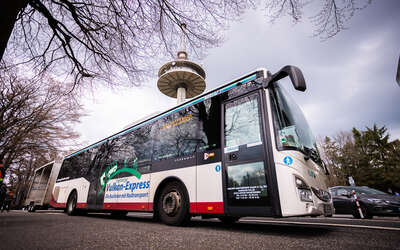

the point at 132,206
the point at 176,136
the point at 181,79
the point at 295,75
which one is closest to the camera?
the point at 295,75

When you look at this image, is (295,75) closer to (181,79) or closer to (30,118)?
(30,118)

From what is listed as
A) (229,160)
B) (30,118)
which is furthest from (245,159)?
(30,118)

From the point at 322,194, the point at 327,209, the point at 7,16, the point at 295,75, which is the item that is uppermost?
the point at 7,16

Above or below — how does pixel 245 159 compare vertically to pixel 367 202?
above

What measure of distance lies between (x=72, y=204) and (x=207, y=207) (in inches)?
274

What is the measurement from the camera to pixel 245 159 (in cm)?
331

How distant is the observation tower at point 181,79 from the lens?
142ft

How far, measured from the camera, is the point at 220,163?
3617 millimetres

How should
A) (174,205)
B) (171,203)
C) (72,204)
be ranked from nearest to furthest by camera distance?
1. (174,205)
2. (171,203)
3. (72,204)

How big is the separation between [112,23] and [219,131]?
340 cm

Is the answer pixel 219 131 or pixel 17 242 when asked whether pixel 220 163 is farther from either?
pixel 17 242

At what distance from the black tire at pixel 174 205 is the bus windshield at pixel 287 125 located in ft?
7.02

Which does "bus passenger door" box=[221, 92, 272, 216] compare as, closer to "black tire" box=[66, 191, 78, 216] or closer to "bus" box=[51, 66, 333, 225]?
"bus" box=[51, 66, 333, 225]

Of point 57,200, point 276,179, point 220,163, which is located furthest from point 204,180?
point 57,200
